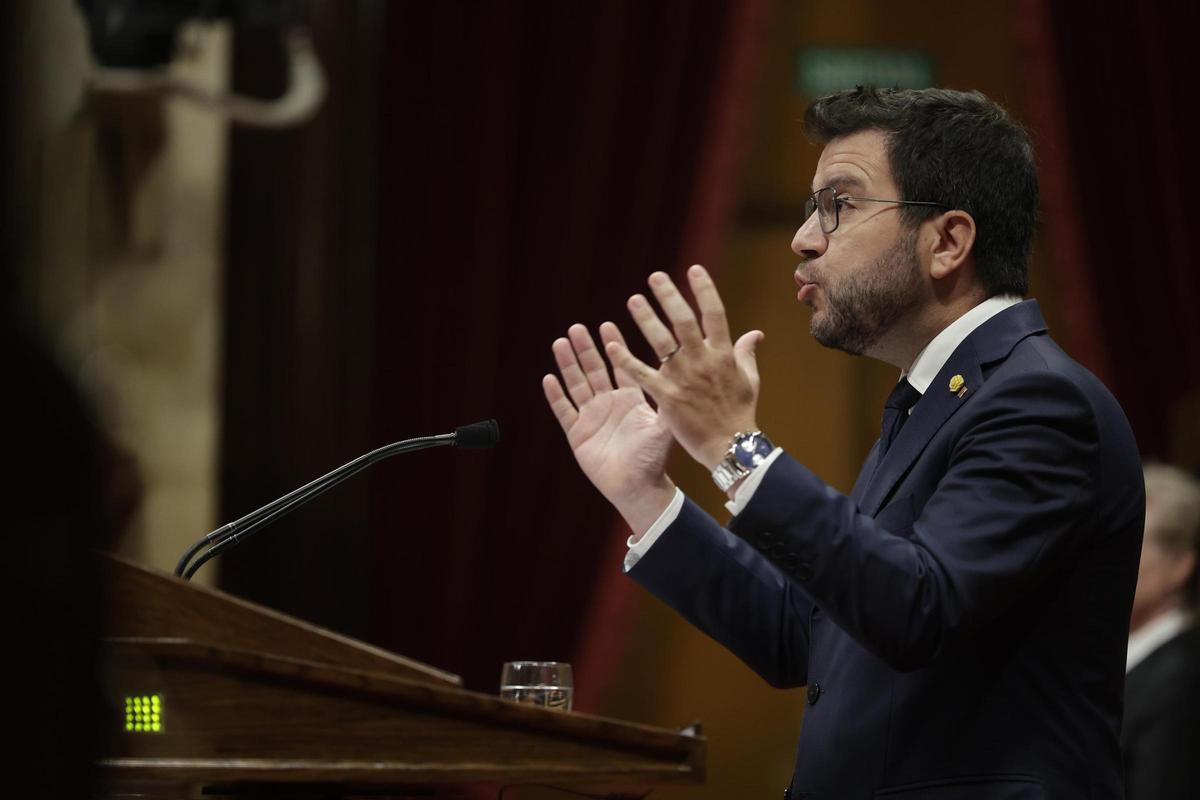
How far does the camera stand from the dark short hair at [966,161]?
2.15 m

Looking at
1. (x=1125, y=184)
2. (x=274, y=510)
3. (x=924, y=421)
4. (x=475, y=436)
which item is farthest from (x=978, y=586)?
(x=1125, y=184)

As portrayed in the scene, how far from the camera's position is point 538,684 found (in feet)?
6.43

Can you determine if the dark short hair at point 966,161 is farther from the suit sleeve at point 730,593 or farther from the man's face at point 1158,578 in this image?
the man's face at point 1158,578

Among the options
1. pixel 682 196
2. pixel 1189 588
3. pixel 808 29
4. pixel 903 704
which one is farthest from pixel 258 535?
pixel 1189 588

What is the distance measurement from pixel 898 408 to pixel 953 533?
412 mm

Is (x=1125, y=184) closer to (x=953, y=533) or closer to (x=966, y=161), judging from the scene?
(x=966, y=161)

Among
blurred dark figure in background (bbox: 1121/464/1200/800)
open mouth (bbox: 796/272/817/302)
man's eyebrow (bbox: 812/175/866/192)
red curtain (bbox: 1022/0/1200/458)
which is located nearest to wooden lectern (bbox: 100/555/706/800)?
open mouth (bbox: 796/272/817/302)

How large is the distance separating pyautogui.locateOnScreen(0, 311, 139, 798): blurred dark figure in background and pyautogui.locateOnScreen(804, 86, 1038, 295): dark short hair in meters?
1.70

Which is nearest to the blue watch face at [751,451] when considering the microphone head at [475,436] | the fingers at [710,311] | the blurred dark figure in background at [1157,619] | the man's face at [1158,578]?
the fingers at [710,311]

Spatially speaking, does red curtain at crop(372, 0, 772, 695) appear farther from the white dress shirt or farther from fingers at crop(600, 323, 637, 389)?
fingers at crop(600, 323, 637, 389)

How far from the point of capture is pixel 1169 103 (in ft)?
15.3

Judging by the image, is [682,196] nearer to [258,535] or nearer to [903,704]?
[258,535]

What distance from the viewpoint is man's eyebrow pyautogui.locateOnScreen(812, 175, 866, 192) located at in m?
2.18

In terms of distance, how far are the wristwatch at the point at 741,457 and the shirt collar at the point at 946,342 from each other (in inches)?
16.5
